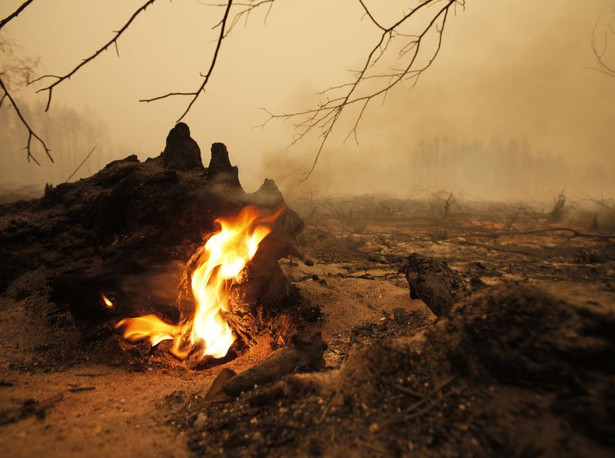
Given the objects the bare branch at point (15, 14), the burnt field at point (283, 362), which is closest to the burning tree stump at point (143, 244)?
the burnt field at point (283, 362)

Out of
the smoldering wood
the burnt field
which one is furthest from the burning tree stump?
the smoldering wood

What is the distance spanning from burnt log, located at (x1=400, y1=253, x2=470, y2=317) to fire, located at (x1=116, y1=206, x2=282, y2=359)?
5.95 ft

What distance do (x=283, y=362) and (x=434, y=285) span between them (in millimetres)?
1714

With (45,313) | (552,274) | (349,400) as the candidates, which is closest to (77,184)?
(45,313)

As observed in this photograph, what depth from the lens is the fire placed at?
3.35 m

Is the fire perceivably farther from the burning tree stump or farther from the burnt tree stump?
the burnt tree stump

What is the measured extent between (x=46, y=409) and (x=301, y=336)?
173 cm

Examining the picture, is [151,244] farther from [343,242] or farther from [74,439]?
[343,242]

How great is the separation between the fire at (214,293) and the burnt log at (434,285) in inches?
71.5

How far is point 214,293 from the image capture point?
3602 mm

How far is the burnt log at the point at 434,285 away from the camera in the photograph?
2869mm

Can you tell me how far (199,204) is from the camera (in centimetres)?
340

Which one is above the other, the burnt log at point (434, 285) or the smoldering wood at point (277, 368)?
the burnt log at point (434, 285)

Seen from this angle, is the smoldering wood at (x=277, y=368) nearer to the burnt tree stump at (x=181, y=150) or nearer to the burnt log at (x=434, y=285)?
the burnt log at (x=434, y=285)
